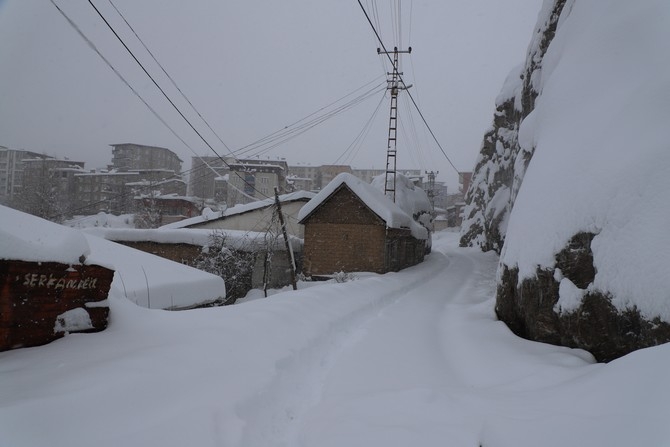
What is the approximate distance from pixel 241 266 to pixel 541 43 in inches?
713

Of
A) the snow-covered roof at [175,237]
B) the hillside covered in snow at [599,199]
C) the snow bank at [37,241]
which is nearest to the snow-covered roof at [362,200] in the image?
the snow-covered roof at [175,237]

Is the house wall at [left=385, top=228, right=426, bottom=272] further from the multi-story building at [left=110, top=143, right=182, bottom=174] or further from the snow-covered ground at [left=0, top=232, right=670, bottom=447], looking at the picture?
the multi-story building at [left=110, top=143, right=182, bottom=174]

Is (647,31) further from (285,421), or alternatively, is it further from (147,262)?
(147,262)

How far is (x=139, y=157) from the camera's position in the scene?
7231 centimetres

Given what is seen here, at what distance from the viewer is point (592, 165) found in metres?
6.22

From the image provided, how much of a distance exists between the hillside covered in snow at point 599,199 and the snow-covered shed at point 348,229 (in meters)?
11.8

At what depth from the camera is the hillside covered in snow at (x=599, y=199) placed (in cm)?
493

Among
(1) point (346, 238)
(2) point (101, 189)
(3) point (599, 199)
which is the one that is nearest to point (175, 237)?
(1) point (346, 238)

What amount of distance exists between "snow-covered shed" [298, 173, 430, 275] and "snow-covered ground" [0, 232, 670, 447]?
551 inches

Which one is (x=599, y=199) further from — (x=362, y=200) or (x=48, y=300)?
(x=362, y=200)

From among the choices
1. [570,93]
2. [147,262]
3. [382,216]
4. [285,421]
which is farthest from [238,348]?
[382,216]

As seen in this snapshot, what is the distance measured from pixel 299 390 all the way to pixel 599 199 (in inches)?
206

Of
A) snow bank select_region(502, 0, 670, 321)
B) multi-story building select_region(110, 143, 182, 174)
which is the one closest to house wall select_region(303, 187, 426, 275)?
snow bank select_region(502, 0, 670, 321)

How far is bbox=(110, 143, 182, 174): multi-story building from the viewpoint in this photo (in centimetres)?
6931
